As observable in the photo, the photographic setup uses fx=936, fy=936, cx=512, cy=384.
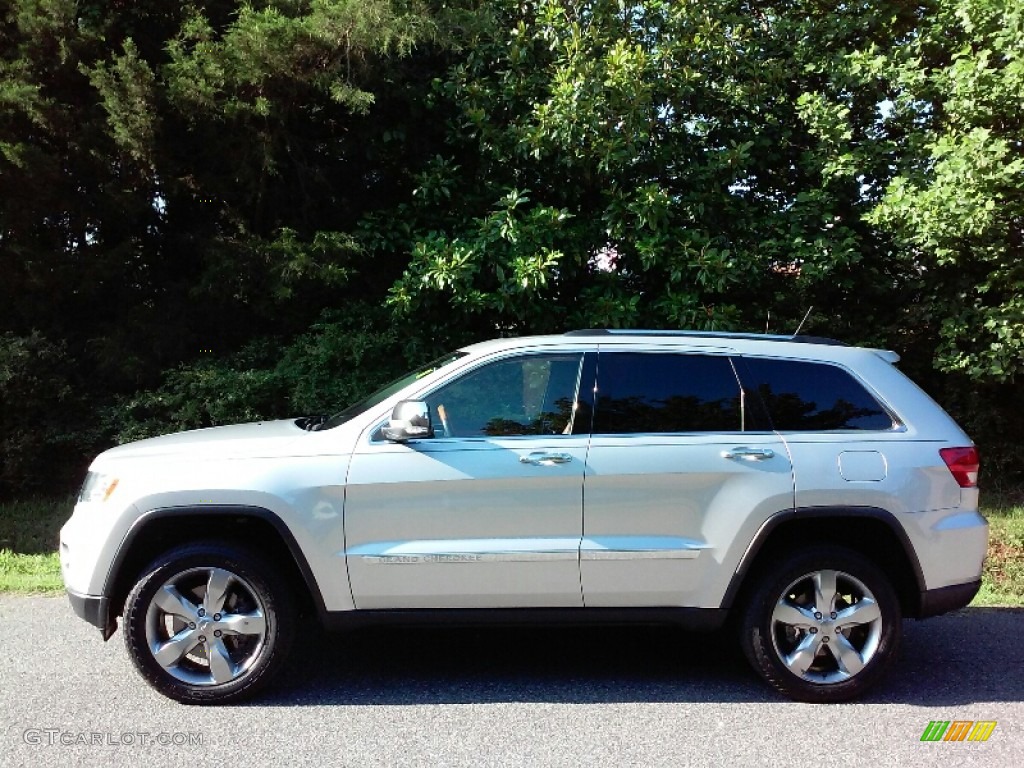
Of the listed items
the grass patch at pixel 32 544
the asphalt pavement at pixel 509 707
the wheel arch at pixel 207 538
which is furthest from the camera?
the grass patch at pixel 32 544

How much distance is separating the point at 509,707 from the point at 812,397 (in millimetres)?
2234

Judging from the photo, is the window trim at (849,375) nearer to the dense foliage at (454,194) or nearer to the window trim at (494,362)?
the window trim at (494,362)

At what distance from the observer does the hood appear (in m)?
4.71

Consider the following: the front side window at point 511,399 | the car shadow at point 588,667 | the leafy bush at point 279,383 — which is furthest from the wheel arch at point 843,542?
the leafy bush at point 279,383

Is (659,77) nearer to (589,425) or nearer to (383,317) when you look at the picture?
(383,317)

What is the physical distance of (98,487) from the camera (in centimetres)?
478

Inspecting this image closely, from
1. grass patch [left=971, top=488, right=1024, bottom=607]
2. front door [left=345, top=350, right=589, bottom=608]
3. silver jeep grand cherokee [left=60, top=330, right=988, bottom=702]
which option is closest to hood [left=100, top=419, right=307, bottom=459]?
silver jeep grand cherokee [left=60, top=330, right=988, bottom=702]

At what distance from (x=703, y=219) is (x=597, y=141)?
1.44 meters

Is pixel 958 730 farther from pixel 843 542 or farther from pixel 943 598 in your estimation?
pixel 843 542


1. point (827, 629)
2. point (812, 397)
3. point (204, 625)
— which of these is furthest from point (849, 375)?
point (204, 625)

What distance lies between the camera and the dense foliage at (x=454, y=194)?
8414 mm

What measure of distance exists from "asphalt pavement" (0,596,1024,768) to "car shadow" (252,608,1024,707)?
16mm

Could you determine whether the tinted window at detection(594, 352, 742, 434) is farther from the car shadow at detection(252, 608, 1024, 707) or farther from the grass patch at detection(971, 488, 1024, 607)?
the grass patch at detection(971, 488, 1024, 607)

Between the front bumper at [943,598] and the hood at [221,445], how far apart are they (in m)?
3.28
